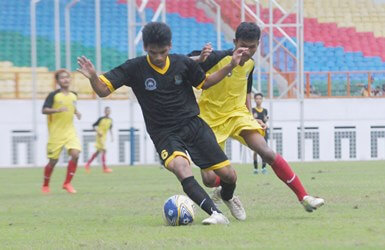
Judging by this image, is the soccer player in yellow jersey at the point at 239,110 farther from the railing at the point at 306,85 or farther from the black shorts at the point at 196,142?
the railing at the point at 306,85

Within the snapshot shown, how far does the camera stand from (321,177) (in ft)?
68.5

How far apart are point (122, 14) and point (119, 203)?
79.7 feet

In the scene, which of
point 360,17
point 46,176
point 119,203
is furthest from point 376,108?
point 119,203

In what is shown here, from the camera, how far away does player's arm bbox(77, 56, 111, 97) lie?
10.1 metres

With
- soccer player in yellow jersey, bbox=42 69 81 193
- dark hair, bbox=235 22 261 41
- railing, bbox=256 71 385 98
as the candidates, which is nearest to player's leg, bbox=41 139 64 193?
soccer player in yellow jersey, bbox=42 69 81 193

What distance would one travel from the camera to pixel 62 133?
1867 cm

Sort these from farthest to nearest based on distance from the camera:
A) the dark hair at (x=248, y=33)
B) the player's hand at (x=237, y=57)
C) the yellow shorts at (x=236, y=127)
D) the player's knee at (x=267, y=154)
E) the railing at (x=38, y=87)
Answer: the railing at (x=38, y=87)
the yellow shorts at (x=236, y=127)
the player's knee at (x=267, y=154)
the dark hair at (x=248, y=33)
the player's hand at (x=237, y=57)

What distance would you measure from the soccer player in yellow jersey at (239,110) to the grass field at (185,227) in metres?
0.39

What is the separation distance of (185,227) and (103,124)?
21208mm

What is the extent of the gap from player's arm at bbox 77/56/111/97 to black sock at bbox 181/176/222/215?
1136 mm

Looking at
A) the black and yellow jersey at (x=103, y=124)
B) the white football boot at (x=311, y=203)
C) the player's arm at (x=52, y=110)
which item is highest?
the player's arm at (x=52, y=110)

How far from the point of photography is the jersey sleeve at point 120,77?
10.4 metres

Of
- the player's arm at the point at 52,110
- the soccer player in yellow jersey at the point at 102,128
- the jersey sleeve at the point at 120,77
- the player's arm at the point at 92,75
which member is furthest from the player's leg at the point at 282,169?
the soccer player in yellow jersey at the point at 102,128

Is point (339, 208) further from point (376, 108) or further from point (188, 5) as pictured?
point (188, 5)
